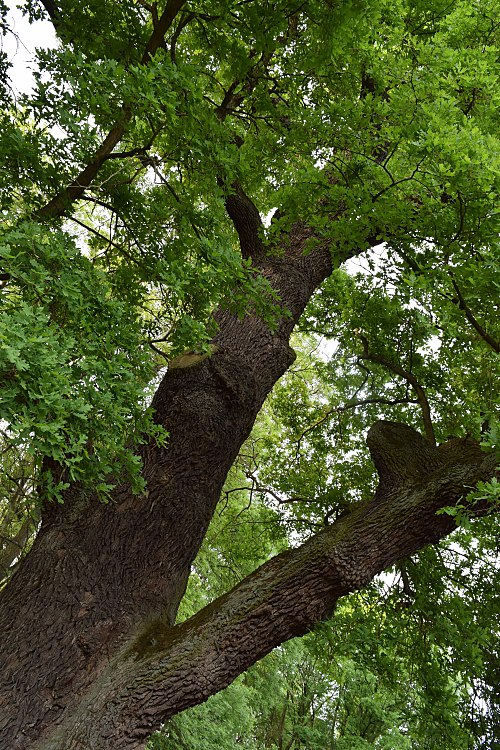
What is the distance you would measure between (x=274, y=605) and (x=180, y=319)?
1836mm

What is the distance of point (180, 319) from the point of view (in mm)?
3104

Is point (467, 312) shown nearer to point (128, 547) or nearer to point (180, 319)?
point (180, 319)

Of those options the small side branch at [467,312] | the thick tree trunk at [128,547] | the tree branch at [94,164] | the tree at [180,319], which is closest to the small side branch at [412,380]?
the tree at [180,319]

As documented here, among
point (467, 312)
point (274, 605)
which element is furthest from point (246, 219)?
point (274, 605)

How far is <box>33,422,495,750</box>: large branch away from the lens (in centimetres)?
304

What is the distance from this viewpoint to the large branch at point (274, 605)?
120 inches

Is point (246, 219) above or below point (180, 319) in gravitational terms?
above

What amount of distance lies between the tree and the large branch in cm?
1

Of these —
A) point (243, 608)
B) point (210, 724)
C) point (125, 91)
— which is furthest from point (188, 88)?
point (210, 724)

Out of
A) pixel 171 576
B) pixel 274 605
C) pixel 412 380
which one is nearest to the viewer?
pixel 274 605

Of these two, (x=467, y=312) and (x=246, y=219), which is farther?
(x=246, y=219)

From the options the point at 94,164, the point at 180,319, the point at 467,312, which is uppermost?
the point at 467,312

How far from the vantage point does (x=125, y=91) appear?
2.57 meters

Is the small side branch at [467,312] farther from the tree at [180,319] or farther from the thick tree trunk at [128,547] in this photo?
the thick tree trunk at [128,547]
